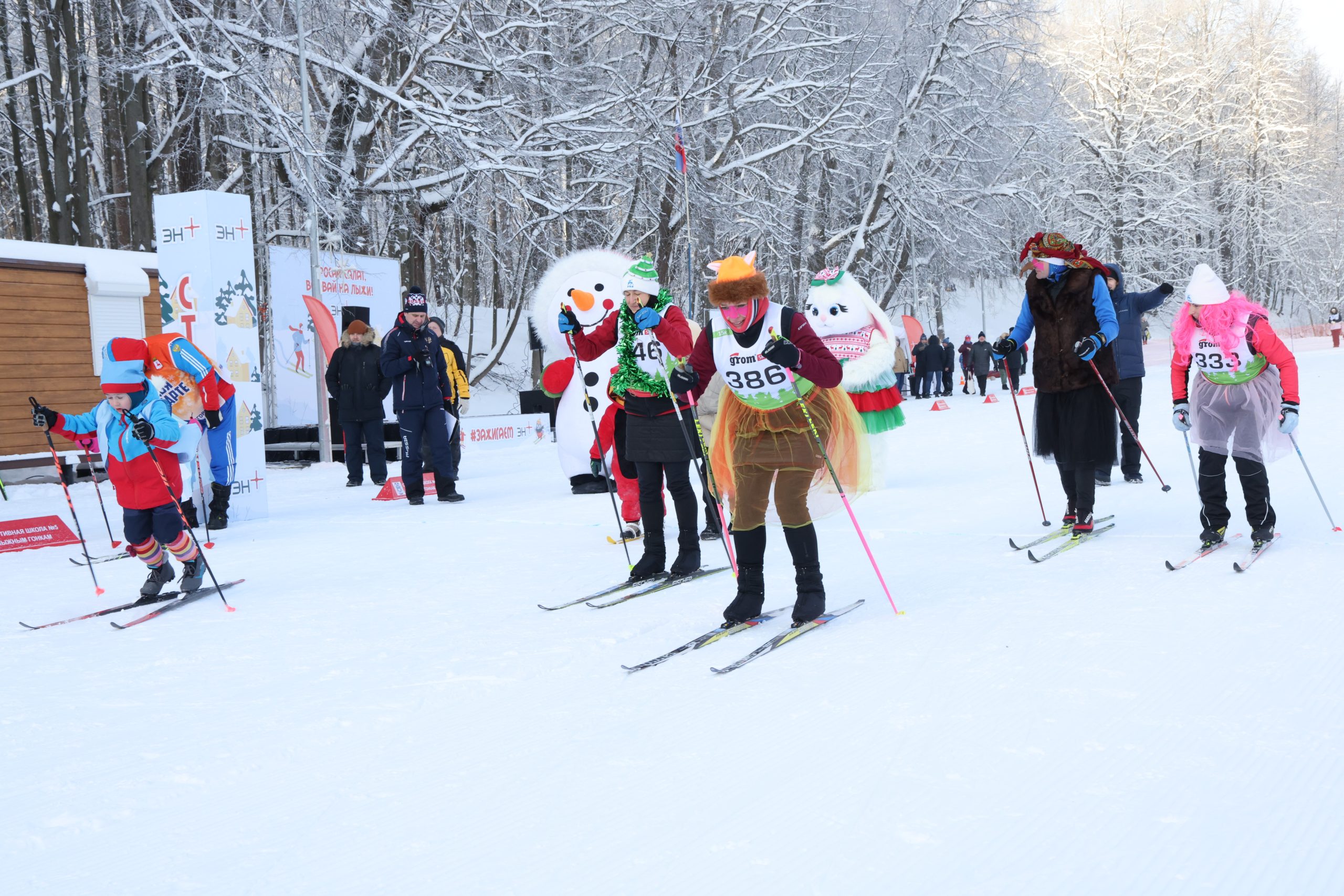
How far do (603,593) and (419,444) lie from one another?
15.6 ft

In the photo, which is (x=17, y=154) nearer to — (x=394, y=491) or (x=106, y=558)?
(x=394, y=491)

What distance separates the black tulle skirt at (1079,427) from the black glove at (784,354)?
2651 millimetres

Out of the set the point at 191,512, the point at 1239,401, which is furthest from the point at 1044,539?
the point at 191,512

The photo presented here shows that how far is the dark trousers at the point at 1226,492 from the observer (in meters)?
5.70

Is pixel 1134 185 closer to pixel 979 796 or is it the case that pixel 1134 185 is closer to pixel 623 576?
pixel 623 576

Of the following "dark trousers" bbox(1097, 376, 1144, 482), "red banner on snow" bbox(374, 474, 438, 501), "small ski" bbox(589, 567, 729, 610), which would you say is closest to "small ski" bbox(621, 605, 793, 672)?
"small ski" bbox(589, 567, 729, 610)

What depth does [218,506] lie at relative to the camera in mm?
8625

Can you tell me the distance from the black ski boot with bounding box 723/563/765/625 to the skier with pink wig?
2.54m

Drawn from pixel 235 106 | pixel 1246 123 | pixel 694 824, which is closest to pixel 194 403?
pixel 694 824

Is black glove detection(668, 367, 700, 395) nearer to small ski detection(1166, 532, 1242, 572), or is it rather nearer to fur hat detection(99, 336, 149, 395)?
small ski detection(1166, 532, 1242, 572)

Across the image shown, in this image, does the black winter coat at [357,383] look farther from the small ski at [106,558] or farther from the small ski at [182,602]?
the small ski at [182,602]

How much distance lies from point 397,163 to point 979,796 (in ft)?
46.3

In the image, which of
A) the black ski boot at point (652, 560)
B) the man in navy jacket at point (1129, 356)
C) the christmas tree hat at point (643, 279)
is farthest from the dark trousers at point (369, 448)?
the man in navy jacket at point (1129, 356)

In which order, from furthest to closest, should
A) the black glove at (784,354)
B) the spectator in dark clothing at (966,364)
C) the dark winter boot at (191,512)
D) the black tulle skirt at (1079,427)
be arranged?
the spectator in dark clothing at (966,364)
the dark winter boot at (191,512)
the black tulle skirt at (1079,427)
the black glove at (784,354)
